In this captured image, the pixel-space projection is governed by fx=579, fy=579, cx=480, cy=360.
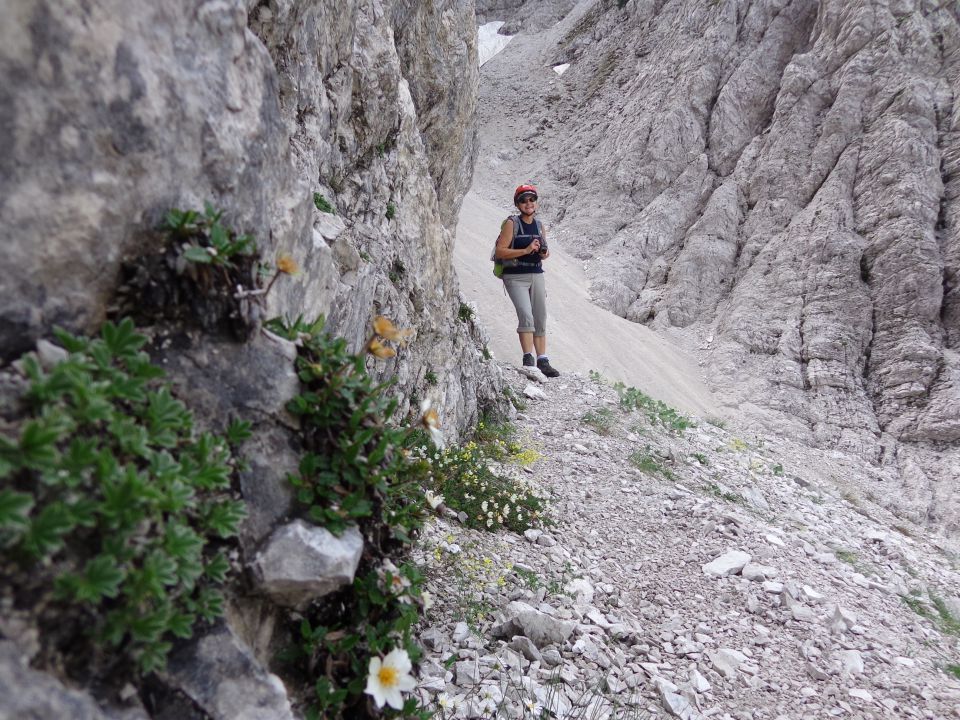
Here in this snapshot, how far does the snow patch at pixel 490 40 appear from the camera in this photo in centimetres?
4612

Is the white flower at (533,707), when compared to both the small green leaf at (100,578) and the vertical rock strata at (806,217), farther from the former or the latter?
the vertical rock strata at (806,217)

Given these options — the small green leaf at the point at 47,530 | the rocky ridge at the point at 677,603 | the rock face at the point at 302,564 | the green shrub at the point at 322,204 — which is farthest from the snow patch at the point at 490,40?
the small green leaf at the point at 47,530

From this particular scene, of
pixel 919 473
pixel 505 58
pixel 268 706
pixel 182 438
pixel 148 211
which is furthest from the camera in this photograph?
pixel 505 58

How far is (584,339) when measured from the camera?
14.5 meters

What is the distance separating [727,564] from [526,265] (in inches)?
210

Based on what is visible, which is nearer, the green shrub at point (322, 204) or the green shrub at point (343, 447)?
the green shrub at point (343, 447)

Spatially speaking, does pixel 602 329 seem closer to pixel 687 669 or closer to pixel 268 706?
pixel 687 669

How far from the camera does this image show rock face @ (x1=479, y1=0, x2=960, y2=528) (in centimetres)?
1362

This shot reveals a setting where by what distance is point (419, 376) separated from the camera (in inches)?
243

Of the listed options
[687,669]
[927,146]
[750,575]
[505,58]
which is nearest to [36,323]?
[687,669]

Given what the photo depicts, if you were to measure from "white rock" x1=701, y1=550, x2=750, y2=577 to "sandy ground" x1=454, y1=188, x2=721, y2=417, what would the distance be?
19.7 ft

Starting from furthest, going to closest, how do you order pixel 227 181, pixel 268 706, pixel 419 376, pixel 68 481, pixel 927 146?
pixel 927 146
pixel 419 376
pixel 227 181
pixel 268 706
pixel 68 481

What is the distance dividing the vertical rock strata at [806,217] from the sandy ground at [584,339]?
4.02ft

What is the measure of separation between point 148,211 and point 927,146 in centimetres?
1944
